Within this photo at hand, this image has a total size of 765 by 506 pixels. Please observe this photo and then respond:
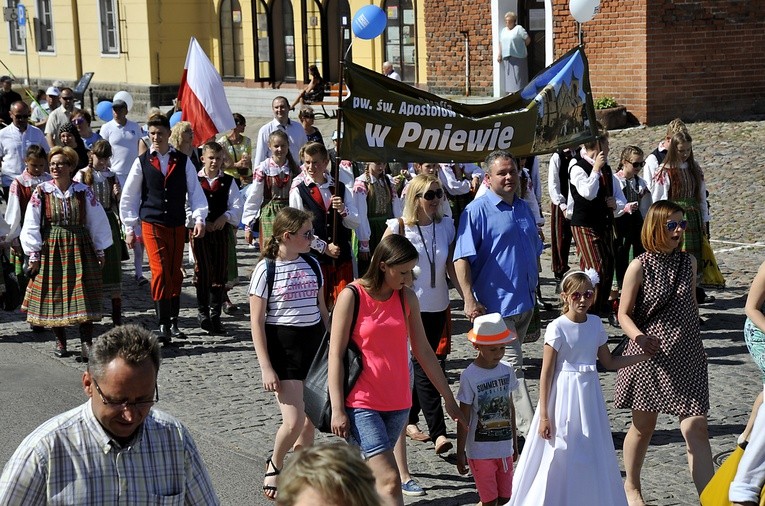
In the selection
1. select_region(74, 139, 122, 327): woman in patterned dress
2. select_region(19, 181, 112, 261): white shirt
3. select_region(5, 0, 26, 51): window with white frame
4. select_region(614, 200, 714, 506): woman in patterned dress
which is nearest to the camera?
select_region(614, 200, 714, 506): woman in patterned dress

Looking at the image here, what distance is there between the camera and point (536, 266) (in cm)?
819

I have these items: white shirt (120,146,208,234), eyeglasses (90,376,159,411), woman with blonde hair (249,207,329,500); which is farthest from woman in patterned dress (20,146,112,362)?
eyeglasses (90,376,159,411)

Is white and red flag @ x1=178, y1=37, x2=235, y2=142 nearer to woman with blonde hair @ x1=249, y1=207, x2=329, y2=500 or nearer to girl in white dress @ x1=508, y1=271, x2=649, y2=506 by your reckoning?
woman with blonde hair @ x1=249, y1=207, x2=329, y2=500

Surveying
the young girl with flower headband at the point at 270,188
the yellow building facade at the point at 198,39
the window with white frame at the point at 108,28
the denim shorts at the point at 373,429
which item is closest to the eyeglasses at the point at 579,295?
the denim shorts at the point at 373,429

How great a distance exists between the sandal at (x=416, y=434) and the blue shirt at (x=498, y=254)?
38.2 inches

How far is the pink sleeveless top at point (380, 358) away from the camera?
6.37 m

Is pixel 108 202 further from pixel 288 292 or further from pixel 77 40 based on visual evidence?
pixel 77 40

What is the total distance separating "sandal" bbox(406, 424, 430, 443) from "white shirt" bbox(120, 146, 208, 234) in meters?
3.52

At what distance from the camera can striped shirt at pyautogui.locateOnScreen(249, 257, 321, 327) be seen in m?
7.21

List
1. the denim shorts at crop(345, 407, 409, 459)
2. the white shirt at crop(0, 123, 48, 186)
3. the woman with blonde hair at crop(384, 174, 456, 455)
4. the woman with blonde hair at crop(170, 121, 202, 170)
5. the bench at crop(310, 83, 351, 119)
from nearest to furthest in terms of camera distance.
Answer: the denim shorts at crop(345, 407, 409, 459)
the woman with blonde hair at crop(384, 174, 456, 455)
the woman with blonde hair at crop(170, 121, 202, 170)
the white shirt at crop(0, 123, 48, 186)
the bench at crop(310, 83, 351, 119)

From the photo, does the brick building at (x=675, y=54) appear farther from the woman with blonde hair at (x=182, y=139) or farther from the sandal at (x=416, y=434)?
the sandal at (x=416, y=434)

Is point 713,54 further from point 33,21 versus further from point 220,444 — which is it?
point 33,21

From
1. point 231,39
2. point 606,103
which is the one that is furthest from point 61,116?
point 231,39

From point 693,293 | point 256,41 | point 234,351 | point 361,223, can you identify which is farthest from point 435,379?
point 256,41
